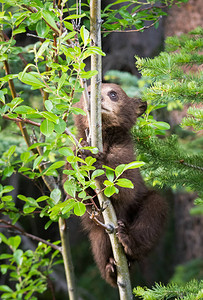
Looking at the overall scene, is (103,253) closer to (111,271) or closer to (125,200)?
(111,271)

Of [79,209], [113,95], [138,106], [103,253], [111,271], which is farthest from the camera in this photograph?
[138,106]

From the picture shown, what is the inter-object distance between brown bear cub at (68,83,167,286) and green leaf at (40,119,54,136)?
920 mm

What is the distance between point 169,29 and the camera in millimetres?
6215

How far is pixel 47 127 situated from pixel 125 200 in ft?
3.89

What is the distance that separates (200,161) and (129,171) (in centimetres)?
49

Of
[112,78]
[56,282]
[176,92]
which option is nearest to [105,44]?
[112,78]

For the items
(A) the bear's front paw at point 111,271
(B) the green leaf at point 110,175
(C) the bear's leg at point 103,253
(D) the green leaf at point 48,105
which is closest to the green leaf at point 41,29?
(D) the green leaf at point 48,105

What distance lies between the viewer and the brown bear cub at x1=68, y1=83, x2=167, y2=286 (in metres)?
2.55

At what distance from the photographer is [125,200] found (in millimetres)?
2594

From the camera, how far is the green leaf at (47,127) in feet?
5.08

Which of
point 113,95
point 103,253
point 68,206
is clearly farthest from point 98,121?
point 103,253

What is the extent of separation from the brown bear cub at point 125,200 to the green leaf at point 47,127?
92 cm

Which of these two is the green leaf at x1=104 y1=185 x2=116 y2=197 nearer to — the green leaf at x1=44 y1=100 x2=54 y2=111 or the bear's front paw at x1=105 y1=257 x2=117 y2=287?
the green leaf at x1=44 y1=100 x2=54 y2=111

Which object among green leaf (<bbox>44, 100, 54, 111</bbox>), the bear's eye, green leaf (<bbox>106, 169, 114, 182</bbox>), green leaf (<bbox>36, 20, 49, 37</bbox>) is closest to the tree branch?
green leaf (<bbox>106, 169, 114, 182</bbox>)
